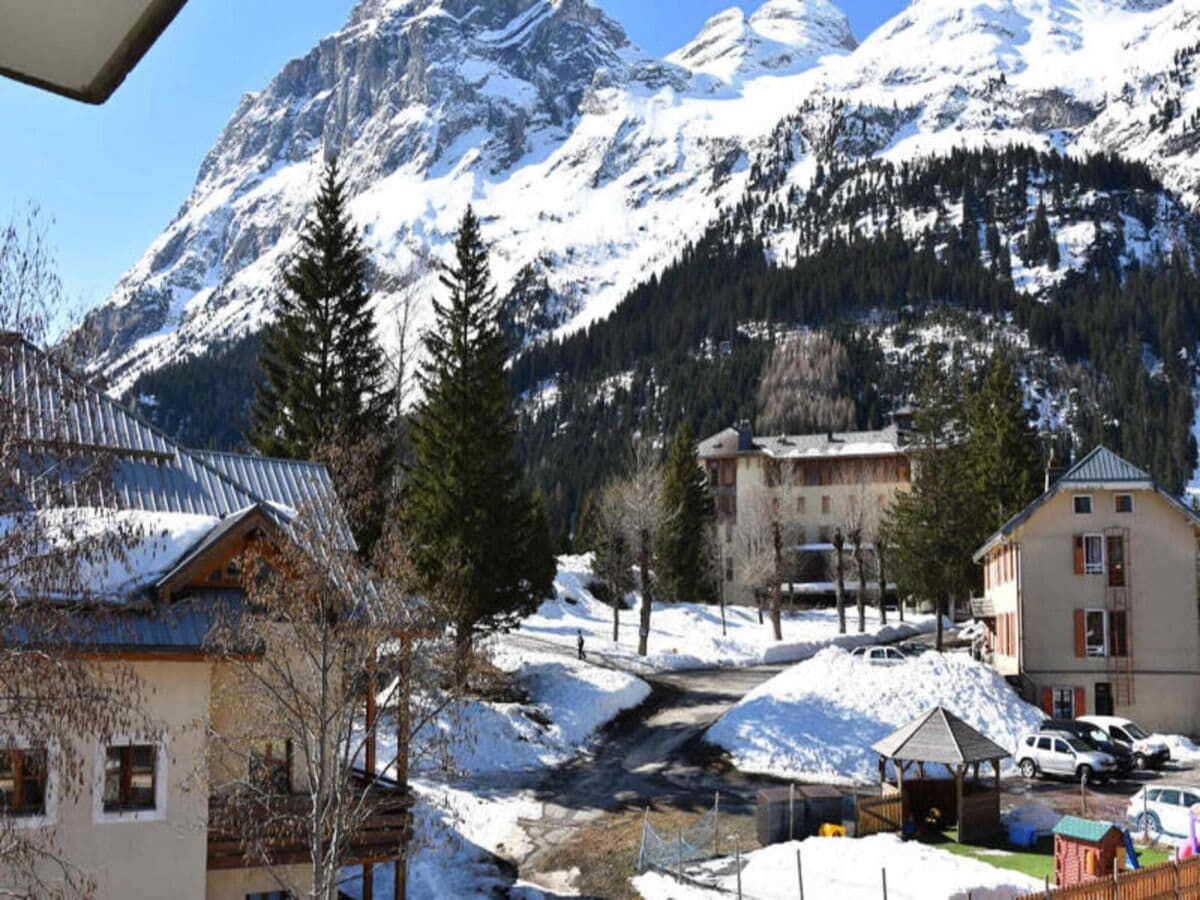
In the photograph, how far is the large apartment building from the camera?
92.8 metres

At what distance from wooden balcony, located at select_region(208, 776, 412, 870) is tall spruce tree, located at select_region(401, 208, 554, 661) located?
19044 mm

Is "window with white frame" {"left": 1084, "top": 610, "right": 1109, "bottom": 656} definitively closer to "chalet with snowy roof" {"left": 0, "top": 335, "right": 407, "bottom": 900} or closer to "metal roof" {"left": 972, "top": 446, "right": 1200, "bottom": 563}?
"metal roof" {"left": 972, "top": 446, "right": 1200, "bottom": 563}

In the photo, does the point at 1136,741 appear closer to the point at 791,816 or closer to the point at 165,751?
the point at 791,816

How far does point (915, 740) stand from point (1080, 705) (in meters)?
19.5

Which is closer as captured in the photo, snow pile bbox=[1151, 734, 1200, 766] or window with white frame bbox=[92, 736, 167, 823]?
window with white frame bbox=[92, 736, 167, 823]

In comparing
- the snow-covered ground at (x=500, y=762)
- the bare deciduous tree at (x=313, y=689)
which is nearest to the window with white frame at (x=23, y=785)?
the bare deciduous tree at (x=313, y=689)

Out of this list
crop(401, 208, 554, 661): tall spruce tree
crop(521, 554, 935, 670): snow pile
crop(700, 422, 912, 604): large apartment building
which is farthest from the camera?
crop(700, 422, 912, 604): large apartment building

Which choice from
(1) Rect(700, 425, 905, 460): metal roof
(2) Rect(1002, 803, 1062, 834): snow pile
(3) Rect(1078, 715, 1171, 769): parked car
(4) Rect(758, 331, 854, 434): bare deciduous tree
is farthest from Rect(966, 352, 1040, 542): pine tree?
(4) Rect(758, 331, 854, 434): bare deciduous tree

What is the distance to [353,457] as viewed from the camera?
23.2 meters

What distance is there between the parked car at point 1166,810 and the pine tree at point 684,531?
45.1m

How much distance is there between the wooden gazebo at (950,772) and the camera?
2941cm

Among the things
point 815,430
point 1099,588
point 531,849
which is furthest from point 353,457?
point 815,430

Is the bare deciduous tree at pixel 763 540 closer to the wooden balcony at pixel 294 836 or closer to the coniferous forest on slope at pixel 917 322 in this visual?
the coniferous forest on slope at pixel 917 322

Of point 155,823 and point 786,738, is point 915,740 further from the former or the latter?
point 155,823
